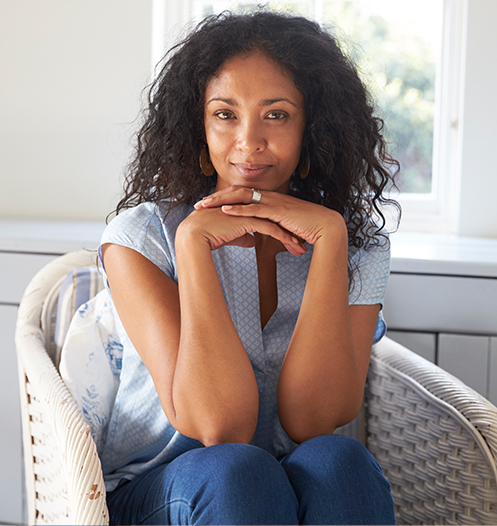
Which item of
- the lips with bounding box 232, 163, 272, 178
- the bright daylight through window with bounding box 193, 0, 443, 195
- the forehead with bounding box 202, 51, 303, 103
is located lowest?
the lips with bounding box 232, 163, 272, 178

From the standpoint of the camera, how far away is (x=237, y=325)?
37.4 inches

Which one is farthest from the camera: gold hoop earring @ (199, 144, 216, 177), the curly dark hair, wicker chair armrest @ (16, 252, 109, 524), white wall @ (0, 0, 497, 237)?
white wall @ (0, 0, 497, 237)

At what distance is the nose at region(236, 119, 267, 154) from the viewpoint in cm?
87

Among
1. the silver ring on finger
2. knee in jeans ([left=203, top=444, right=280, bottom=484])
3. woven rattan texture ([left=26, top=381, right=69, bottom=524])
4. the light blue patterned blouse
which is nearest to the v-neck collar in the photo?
the light blue patterned blouse

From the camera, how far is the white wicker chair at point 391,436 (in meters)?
0.77

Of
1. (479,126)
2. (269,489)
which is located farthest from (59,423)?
(479,126)

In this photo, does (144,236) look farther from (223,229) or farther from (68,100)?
(68,100)

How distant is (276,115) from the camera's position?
2.98 feet

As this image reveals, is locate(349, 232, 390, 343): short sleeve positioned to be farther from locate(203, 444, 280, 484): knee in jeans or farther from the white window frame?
the white window frame

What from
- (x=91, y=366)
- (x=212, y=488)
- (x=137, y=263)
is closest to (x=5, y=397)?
(x=91, y=366)

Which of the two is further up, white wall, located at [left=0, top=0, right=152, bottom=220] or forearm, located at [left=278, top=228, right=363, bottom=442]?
white wall, located at [left=0, top=0, right=152, bottom=220]

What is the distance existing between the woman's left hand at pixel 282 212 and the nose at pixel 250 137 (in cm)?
7

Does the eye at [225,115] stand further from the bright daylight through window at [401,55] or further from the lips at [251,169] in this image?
the bright daylight through window at [401,55]

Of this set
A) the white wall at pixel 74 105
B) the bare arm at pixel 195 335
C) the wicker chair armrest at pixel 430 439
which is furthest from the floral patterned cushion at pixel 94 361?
the white wall at pixel 74 105
